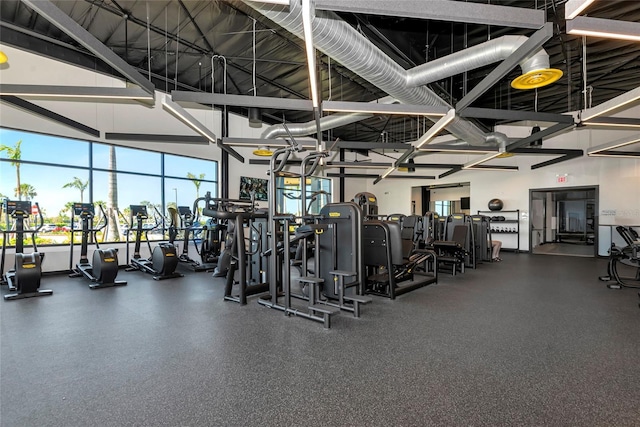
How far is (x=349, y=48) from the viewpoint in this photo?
163 inches

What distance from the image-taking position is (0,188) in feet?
20.8

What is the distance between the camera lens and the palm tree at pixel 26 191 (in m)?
6.58

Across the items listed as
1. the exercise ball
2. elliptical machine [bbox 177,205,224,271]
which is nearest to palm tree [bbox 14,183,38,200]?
elliptical machine [bbox 177,205,224,271]

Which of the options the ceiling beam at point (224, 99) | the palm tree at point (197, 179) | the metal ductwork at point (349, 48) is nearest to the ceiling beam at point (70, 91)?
the ceiling beam at point (224, 99)

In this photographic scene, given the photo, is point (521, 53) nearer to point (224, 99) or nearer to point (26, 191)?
point (224, 99)

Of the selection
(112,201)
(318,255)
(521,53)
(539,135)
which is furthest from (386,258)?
(112,201)

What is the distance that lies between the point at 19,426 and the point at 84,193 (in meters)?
6.84

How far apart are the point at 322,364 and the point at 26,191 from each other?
7.67 meters

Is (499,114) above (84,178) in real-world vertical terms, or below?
above

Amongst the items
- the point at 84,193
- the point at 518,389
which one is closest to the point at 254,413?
the point at 518,389

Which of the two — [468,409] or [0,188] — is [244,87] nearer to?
[0,188]

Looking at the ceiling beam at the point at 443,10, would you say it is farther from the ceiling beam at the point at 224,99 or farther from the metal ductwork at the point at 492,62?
the ceiling beam at the point at 224,99

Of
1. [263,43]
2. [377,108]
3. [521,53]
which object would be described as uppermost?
[263,43]

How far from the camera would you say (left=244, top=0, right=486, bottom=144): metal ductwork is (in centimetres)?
353
